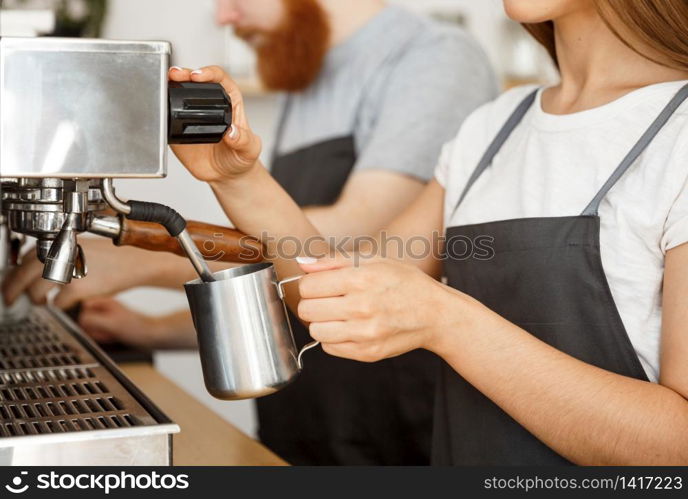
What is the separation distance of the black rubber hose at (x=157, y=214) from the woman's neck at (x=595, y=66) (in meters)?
0.54

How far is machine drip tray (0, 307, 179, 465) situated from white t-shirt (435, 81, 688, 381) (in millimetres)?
492

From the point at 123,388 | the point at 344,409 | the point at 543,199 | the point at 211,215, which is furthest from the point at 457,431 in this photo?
the point at 211,215

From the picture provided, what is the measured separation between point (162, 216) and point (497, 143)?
551 mm

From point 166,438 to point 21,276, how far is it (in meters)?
0.53

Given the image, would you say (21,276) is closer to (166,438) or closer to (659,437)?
(166,438)

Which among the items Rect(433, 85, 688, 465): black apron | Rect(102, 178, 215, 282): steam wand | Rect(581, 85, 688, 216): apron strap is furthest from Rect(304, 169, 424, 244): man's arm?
Rect(102, 178, 215, 282): steam wand

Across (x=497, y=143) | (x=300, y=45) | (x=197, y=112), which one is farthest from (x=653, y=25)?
(x=300, y=45)

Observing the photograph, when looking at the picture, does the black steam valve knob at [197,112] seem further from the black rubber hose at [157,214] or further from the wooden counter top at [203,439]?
the wooden counter top at [203,439]

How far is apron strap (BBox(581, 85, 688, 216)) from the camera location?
3.01ft

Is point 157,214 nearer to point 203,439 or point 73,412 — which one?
point 73,412

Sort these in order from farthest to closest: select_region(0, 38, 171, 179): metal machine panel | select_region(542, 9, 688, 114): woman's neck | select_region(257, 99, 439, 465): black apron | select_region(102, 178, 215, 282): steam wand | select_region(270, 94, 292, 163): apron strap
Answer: select_region(270, 94, 292, 163): apron strap
select_region(257, 99, 439, 465): black apron
select_region(542, 9, 688, 114): woman's neck
select_region(102, 178, 215, 282): steam wand
select_region(0, 38, 171, 179): metal machine panel

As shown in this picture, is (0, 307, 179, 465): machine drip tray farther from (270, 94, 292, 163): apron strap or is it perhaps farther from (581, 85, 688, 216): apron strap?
(270, 94, 292, 163): apron strap

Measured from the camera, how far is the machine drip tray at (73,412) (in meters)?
0.73

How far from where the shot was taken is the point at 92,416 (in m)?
0.79
